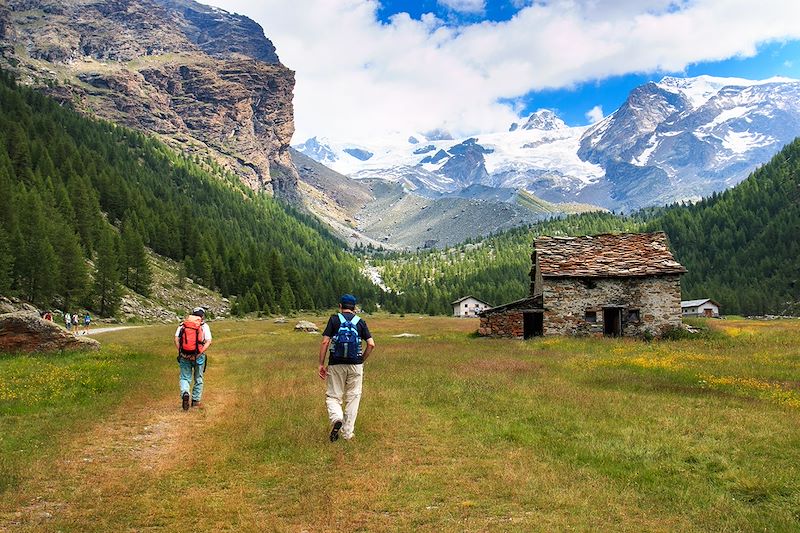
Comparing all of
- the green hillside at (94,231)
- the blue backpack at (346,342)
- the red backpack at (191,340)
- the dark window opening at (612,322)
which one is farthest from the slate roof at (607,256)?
the green hillside at (94,231)

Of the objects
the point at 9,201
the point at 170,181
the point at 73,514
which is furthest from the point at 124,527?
the point at 170,181

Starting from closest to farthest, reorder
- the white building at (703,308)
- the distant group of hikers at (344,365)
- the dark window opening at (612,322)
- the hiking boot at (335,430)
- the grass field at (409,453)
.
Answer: the grass field at (409,453) → the hiking boot at (335,430) → the distant group of hikers at (344,365) → the dark window opening at (612,322) → the white building at (703,308)

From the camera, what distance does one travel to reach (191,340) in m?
14.8

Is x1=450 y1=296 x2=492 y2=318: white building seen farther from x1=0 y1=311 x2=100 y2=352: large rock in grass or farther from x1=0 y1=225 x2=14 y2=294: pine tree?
x1=0 y1=311 x2=100 y2=352: large rock in grass

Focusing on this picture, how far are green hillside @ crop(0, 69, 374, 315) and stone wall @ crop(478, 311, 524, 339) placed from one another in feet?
167

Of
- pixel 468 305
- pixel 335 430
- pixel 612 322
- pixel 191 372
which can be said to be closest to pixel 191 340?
pixel 191 372

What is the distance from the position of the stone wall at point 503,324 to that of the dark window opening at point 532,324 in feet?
4.13

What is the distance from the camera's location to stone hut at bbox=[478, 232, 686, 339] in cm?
3756

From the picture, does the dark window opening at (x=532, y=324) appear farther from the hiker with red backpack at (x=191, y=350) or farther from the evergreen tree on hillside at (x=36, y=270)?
the evergreen tree on hillside at (x=36, y=270)

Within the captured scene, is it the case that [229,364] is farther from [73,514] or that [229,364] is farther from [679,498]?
[679,498]

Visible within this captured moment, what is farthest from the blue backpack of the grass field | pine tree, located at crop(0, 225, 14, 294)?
pine tree, located at crop(0, 225, 14, 294)

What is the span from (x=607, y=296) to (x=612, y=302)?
557 mm

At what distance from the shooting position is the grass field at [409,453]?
754 cm

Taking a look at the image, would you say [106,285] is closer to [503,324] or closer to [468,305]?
[503,324]
